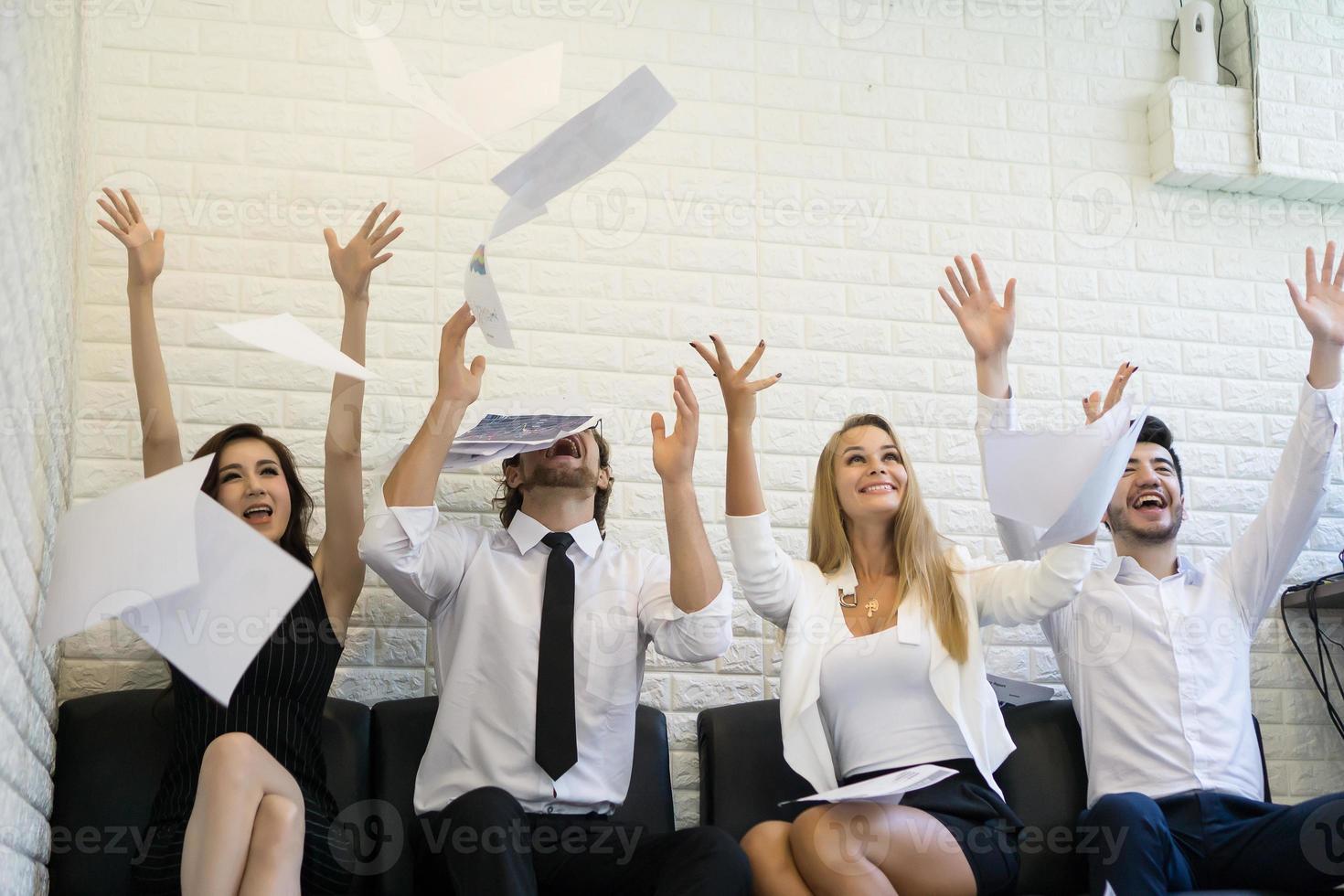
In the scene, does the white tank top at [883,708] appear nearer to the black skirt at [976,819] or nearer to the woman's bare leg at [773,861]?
the black skirt at [976,819]

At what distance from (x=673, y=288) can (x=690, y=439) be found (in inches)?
32.8

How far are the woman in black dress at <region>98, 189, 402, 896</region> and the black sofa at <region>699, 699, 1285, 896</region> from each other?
80 cm

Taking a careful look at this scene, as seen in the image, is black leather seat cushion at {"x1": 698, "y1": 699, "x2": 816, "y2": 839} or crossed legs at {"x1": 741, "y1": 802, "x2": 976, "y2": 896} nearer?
crossed legs at {"x1": 741, "y1": 802, "x2": 976, "y2": 896}

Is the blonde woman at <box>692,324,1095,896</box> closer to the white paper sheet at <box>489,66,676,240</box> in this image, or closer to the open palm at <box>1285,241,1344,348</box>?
the white paper sheet at <box>489,66,676,240</box>

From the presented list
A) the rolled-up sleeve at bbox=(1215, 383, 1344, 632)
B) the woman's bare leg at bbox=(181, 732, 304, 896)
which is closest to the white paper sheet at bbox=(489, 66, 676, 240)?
the woman's bare leg at bbox=(181, 732, 304, 896)

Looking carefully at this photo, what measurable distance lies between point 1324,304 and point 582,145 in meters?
1.80

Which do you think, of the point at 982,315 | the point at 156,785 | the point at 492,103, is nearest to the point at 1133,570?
the point at 982,315

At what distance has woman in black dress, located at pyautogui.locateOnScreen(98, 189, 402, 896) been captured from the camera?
6.64 feet

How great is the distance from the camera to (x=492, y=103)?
87.7 inches

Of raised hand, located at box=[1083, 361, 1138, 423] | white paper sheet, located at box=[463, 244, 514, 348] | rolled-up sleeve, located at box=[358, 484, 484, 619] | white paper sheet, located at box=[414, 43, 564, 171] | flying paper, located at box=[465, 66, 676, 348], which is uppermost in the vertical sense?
white paper sheet, located at box=[414, 43, 564, 171]

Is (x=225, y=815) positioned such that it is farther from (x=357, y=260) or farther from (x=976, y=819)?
(x=976, y=819)

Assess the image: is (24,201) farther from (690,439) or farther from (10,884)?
(690,439)

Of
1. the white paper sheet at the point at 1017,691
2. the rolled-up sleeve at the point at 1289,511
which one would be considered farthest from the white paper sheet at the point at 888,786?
the rolled-up sleeve at the point at 1289,511

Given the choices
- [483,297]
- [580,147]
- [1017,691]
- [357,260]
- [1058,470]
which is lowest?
[1017,691]
